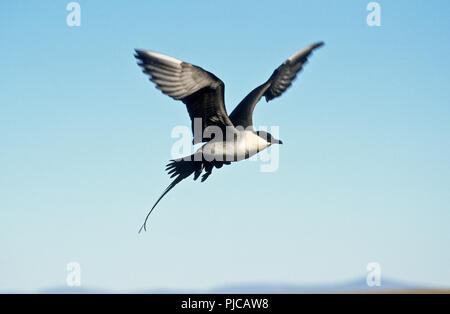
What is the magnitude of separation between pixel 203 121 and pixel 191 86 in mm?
776

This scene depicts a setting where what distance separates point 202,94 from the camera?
9.42 metres

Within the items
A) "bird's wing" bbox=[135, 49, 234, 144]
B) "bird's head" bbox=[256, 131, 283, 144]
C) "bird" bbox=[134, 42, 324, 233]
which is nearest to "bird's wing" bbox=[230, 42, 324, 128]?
"bird" bbox=[134, 42, 324, 233]

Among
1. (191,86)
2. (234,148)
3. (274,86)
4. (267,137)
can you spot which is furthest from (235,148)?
(274,86)

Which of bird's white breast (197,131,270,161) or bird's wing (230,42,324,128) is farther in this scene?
bird's wing (230,42,324,128)

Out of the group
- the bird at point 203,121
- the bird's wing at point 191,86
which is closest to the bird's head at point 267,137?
the bird at point 203,121

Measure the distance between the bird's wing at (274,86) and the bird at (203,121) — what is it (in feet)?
0.18

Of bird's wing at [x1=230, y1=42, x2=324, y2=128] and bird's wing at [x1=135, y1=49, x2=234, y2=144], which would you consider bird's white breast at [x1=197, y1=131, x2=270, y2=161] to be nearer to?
bird's wing at [x1=135, y1=49, x2=234, y2=144]

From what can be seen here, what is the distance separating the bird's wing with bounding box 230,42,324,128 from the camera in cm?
1048

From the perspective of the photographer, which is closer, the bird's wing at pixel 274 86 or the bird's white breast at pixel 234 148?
the bird's white breast at pixel 234 148

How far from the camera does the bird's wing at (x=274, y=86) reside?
→ 10.5 metres

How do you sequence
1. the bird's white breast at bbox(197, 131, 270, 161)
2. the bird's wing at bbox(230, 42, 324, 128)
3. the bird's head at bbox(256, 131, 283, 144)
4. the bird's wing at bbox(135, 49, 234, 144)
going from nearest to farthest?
the bird's wing at bbox(135, 49, 234, 144), the bird's white breast at bbox(197, 131, 270, 161), the bird's head at bbox(256, 131, 283, 144), the bird's wing at bbox(230, 42, 324, 128)

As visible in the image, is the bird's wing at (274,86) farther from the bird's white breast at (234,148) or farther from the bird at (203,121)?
the bird's white breast at (234,148)

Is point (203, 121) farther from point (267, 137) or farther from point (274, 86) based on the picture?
point (274, 86)
